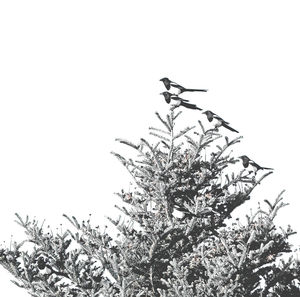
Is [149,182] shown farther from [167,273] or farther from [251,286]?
[251,286]

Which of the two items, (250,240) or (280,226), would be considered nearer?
(250,240)

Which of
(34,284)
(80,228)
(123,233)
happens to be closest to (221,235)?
(123,233)

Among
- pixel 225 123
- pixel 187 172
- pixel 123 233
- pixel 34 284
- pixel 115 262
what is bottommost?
pixel 34 284

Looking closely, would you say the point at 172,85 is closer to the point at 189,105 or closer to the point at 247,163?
the point at 189,105

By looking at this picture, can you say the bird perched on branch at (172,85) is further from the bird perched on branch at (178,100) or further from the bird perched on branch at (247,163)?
the bird perched on branch at (247,163)

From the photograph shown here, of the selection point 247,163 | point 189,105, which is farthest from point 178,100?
point 247,163

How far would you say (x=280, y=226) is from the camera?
12.8m

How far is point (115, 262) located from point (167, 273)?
1339 mm

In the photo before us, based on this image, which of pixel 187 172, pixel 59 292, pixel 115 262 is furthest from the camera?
pixel 187 172

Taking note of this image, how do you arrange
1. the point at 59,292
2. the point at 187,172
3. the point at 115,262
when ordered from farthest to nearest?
the point at 187,172, the point at 59,292, the point at 115,262

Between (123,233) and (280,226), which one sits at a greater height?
(280,226)

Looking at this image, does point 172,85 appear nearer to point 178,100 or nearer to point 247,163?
point 178,100

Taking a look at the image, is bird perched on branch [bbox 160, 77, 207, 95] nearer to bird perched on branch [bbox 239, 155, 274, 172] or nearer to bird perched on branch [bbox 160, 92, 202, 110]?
bird perched on branch [bbox 160, 92, 202, 110]

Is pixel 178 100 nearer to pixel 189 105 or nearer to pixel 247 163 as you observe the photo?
pixel 189 105
